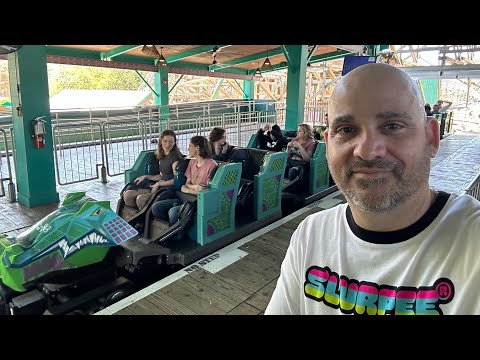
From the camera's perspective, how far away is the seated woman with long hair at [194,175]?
10.2 feet

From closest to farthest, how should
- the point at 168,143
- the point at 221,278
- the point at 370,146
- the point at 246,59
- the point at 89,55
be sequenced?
the point at 370,146 < the point at 221,278 < the point at 168,143 < the point at 89,55 < the point at 246,59

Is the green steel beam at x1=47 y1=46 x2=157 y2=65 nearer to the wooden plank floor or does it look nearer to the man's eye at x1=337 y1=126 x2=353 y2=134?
the wooden plank floor

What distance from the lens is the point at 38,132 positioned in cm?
427

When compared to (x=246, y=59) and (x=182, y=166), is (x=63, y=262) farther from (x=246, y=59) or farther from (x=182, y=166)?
(x=246, y=59)

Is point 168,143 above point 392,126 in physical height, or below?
below

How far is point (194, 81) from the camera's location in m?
19.9

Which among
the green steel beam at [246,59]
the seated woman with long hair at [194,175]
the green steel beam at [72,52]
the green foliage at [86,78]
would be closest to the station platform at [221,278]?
the seated woman with long hair at [194,175]

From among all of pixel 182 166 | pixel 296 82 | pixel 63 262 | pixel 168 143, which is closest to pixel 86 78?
pixel 296 82

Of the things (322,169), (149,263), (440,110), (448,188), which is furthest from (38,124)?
(440,110)

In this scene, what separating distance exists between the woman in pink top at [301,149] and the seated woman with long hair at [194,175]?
1599 mm

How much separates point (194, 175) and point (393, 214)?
8.72 ft

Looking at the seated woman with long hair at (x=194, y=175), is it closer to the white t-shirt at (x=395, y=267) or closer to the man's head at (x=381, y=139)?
the white t-shirt at (x=395, y=267)
